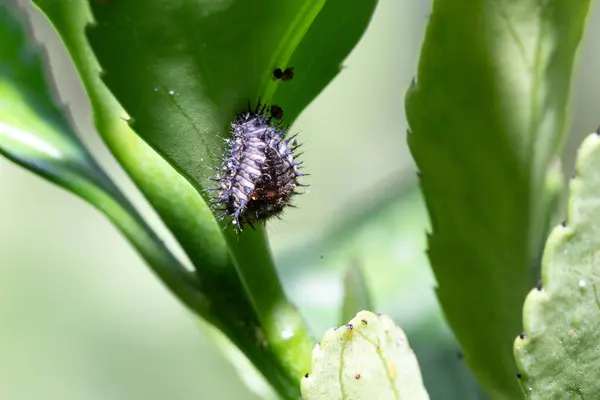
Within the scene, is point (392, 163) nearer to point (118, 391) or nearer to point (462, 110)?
point (118, 391)

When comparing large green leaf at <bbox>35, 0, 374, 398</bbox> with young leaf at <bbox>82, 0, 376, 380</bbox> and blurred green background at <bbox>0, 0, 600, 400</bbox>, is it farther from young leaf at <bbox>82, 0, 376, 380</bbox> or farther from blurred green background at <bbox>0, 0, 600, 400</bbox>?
blurred green background at <bbox>0, 0, 600, 400</bbox>

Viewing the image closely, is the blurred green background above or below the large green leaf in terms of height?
above

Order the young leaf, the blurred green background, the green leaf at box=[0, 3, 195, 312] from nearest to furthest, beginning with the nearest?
the young leaf → the green leaf at box=[0, 3, 195, 312] → the blurred green background

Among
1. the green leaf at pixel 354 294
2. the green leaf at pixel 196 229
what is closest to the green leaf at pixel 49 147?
the green leaf at pixel 196 229

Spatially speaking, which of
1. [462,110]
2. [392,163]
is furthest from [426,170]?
[392,163]

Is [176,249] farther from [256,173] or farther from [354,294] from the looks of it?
[256,173]

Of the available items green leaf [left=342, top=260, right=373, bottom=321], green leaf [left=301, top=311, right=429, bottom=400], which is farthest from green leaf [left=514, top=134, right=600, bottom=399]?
green leaf [left=342, top=260, right=373, bottom=321]

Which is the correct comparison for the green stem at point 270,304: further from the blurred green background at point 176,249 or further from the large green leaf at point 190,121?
the blurred green background at point 176,249
